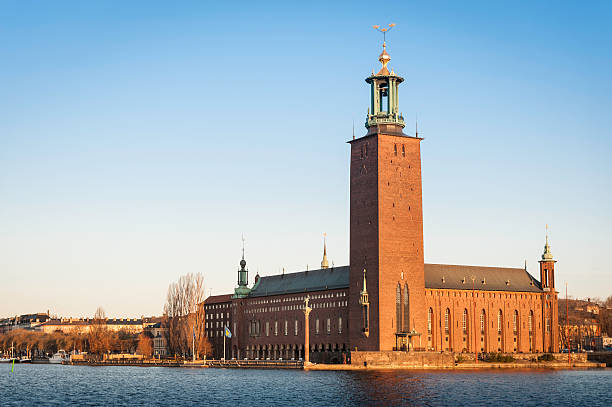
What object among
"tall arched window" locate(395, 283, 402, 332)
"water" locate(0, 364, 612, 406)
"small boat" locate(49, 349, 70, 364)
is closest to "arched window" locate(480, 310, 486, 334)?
"tall arched window" locate(395, 283, 402, 332)

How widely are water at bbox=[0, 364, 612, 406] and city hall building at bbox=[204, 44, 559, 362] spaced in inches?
513

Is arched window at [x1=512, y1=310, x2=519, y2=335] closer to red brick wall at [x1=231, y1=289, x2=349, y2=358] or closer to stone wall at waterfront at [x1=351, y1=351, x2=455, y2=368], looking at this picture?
stone wall at waterfront at [x1=351, y1=351, x2=455, y2=368]

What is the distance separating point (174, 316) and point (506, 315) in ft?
126

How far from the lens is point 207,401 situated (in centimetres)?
5816

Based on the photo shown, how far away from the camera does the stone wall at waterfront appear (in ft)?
308

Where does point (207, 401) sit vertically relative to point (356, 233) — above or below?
below

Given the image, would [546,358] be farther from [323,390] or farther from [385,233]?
[323,390]

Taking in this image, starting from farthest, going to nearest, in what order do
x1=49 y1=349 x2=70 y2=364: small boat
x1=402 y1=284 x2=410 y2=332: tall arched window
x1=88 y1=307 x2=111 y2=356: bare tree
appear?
x1=49 y1=349 x2=70 y2=364: small boat < x1=88 y1=307 x2=111 y2=356: bare tree < x1=402 y1=284 x2=410 y2=332: tall arched window

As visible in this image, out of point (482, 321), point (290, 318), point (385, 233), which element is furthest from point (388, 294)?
point (290, 318)

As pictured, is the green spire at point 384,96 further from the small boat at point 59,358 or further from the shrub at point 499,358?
the small boat at point 59,358

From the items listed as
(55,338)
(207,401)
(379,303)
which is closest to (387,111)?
(379,303)

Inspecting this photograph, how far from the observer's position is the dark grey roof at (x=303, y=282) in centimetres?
11275

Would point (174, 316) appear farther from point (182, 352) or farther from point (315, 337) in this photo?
point (315, 337)

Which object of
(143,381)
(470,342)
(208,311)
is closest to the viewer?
(143,381)
